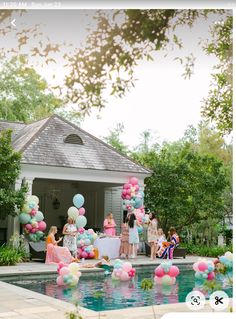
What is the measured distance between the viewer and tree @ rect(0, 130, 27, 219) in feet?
36.1

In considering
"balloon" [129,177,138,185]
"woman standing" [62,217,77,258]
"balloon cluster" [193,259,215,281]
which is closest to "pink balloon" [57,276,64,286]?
"balloon cluster" [193,259,215,281]

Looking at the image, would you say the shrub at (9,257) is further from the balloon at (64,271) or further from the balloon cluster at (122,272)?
the balloon at (64,271)

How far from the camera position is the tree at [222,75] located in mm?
3611

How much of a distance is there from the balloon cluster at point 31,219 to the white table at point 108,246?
61.4 inches

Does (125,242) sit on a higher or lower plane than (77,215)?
lower

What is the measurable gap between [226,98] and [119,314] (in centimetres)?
247

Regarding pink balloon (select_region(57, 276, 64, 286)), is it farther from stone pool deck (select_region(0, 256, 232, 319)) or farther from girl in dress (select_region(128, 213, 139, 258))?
girl in dress (select_region(128, 213, 139, 258))

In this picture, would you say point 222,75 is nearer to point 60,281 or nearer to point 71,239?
point 60,281

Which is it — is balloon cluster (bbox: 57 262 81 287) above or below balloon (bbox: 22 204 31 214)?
below

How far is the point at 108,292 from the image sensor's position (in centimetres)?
755

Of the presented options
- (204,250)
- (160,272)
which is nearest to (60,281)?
(160,272)

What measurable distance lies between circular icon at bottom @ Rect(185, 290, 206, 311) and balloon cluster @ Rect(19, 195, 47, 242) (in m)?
8.46

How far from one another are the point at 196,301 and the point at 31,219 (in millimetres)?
8616

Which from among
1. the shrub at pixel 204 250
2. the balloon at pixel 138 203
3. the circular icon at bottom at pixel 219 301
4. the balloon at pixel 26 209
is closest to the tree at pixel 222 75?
the circular icon at bottom at pixel 219 301
